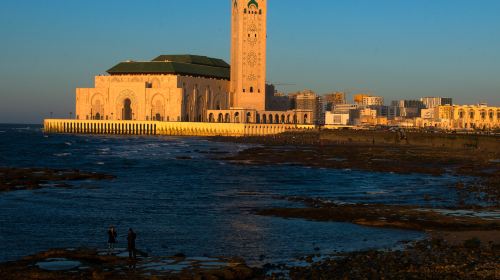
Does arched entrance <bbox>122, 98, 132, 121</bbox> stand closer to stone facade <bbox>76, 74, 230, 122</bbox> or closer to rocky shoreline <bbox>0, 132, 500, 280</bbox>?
stone facade <bbox>76, 74, 230, 122</bbox>

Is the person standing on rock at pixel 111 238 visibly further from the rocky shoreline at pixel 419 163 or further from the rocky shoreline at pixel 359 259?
the rocky shoreline at pixel 419 163

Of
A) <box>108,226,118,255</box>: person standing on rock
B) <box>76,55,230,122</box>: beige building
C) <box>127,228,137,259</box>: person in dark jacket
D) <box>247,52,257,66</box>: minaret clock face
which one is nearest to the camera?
<box>127,228,137,259</box>: person in dark jacket

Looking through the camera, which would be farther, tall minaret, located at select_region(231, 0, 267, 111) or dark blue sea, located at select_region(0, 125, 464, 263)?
tall minaret, located at select_region(231, 0, 267, 111)

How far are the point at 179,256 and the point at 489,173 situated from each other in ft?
143

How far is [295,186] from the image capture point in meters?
54.8

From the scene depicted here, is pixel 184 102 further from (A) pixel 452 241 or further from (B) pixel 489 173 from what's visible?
(A) pixel 452 241

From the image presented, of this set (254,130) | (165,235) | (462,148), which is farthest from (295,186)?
(254,130)

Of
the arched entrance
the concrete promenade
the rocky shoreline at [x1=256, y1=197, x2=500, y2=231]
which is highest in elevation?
the arched entrance

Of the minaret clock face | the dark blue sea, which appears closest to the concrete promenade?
the minaret clock face

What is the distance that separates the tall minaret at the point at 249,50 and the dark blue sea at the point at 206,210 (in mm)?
119733

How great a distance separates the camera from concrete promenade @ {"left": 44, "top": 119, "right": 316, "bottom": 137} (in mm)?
180000

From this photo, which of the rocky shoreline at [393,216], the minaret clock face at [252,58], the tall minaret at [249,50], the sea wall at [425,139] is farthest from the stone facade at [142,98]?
the rocky shoreline at [393,216]

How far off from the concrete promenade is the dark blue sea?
106263 mm

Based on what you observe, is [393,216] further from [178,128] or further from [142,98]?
[142,98]
